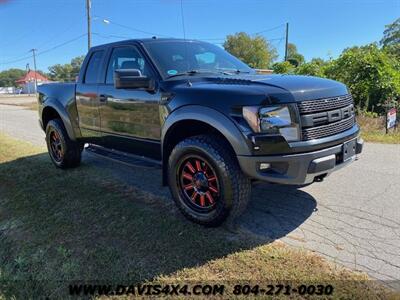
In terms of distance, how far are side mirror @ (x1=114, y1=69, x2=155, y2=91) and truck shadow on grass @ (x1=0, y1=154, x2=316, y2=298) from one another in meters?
1.43

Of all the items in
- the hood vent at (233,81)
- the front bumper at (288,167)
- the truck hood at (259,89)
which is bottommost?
the front bumper at (288,167)

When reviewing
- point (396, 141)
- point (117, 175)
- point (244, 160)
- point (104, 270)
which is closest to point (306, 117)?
point (244, 160)

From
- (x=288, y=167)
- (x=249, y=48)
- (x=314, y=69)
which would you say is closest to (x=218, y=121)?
(x=288, y=167)

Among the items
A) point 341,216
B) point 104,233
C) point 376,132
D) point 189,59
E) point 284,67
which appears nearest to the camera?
point 104,233

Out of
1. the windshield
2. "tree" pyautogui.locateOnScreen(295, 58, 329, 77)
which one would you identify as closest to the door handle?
the windshield

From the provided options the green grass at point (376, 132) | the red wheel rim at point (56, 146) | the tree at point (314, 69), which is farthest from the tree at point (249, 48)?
the red wheel rim at point (56, 146)

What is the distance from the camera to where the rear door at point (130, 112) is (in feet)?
13.0

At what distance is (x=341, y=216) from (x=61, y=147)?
4404 millimetres

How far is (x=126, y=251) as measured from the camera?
125 inches

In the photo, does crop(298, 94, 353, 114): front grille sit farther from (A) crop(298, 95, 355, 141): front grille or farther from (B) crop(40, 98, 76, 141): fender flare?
(B) crop(40, 98, 76, 141): fender flare

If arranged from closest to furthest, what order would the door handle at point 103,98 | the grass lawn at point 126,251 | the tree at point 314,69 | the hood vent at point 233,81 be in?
the grass lawn at point 126,251, the hood vent at point 233,81, the door handle at point 103,98, the tree at point 314,69

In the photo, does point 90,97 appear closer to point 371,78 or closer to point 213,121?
point 213,121

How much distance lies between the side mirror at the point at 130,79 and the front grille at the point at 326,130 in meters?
1.77

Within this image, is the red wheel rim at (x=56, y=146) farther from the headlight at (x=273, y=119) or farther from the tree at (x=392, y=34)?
the tree at (x=392, y=34)
